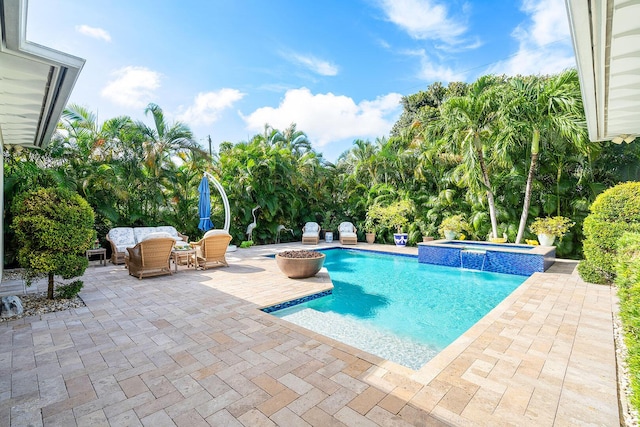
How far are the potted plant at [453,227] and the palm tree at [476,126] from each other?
3.67ft

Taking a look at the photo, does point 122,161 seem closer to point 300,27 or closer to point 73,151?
point 73,151

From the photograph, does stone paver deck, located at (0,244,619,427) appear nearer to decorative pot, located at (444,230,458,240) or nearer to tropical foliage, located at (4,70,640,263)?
tropical foliage, located at (4,70,640,263)

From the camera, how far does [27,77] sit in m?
3.69

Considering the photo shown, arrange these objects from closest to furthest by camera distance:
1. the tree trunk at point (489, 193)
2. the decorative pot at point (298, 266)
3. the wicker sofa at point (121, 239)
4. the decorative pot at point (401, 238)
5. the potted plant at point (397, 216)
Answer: the decorative pot at point (298, 266) → the wicker sofa at point (121, 239) → the tree trunk at point (489, 193) → the potted plant at point (397, 216) → the decorative pot at point (401, 238)

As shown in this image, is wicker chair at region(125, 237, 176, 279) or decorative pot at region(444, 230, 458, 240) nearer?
wicker chair at region(125, 237, 176, 279)

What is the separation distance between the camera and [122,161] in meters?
11.0

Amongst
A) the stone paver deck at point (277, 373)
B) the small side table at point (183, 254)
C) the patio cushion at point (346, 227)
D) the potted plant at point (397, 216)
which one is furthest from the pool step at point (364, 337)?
the patio cushion at point (346, 227)

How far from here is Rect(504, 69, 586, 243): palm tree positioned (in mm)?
8648

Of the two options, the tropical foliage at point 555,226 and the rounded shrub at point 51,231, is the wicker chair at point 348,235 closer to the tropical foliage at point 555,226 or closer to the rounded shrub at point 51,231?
the tropical foliage at point 555,226

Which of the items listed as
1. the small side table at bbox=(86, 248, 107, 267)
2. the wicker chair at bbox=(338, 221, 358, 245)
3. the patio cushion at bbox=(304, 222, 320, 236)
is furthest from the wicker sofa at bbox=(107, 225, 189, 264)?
the wicker chair at bbox=(338, 221, 358, 245)

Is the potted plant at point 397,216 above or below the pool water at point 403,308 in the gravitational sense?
above

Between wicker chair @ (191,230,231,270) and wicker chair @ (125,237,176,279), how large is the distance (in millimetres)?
988

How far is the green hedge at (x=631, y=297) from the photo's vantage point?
7.08ft

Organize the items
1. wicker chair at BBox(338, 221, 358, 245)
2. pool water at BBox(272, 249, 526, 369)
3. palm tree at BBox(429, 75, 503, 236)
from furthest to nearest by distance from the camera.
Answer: wicker chair at BBox(338, 221, 358, 245) < palm tree at BBox(429, 75, 503, 236) < pool water at BBox(272, 249, 526, 369)
